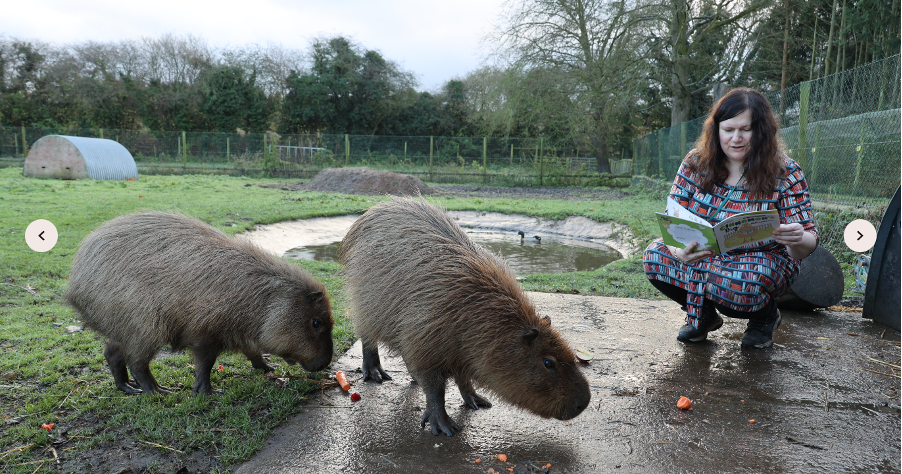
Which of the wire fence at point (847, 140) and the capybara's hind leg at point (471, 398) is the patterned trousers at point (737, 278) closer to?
the capybara's hind leg at point (471, 398)

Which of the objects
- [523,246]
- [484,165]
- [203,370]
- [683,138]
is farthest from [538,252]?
[484,165]

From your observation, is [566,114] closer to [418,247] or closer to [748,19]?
[748,19]

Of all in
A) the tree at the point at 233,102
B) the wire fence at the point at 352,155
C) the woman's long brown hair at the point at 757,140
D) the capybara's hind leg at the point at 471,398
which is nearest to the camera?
the capybara's hind leg at the point at 471,398

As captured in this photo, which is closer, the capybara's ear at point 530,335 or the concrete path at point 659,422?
the concrete path at point 659,422

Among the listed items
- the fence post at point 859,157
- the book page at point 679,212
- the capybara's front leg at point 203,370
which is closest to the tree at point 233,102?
the fence post at point 859,157

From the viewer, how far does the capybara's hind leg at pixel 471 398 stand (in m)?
3.08

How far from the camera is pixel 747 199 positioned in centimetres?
348

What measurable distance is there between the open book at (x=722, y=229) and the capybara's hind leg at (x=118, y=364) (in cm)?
344

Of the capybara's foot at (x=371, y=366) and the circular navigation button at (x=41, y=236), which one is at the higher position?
the circular navigation button at (x=41, y=236)

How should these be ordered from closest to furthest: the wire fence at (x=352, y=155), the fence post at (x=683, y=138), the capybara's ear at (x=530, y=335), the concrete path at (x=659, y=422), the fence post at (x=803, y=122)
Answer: the concrete path at (x=659, y=422), the capybara's ear at (x=530, y=335), the fence post at (x=803, y=122), the fence post at (x=683, y=138), the wire fence at (x=352, y=155)

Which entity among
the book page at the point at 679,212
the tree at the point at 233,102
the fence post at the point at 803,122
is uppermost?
the tree at the point at 233,102

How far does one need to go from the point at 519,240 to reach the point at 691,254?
22.5ft

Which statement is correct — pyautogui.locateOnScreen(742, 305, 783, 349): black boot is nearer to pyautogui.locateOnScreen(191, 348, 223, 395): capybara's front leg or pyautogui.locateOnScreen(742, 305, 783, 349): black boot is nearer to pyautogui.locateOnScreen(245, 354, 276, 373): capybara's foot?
pyautogui.locateOnScreen(245, 354, 276, 373): capybara's foot

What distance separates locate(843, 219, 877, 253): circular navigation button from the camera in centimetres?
584
